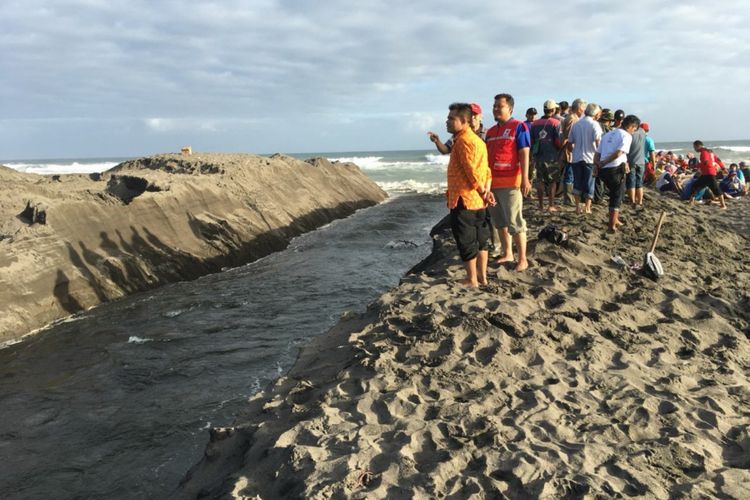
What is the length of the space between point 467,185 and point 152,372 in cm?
441

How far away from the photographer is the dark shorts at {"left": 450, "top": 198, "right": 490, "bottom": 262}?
5.74 m

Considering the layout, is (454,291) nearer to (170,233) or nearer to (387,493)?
(387,493)

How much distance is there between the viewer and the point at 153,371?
6.68m

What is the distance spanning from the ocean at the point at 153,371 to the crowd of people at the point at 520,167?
2795mm

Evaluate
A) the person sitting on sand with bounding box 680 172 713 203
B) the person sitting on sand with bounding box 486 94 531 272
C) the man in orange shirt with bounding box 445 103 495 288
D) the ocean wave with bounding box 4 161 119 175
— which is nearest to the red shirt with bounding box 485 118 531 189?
the person sitting on sand with bounding box 486 94 531 272

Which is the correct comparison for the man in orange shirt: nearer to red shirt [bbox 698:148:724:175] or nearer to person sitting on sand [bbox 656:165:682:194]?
red shirt [bbox 698:148:724:175]

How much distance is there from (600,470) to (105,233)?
10.2 m

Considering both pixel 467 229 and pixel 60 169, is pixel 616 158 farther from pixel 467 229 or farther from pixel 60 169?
pixel 60 169

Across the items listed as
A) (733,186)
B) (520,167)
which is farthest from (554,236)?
(733,186)

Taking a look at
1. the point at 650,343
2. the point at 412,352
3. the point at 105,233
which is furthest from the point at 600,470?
the point at 105,233

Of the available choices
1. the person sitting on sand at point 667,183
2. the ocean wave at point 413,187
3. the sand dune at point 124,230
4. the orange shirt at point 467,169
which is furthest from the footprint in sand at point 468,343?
the ocean wave at point 413,187

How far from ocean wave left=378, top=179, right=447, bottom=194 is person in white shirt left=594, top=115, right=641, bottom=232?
2526 cm

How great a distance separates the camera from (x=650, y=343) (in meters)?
5.01

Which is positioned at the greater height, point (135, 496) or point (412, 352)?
point (412, 352)
